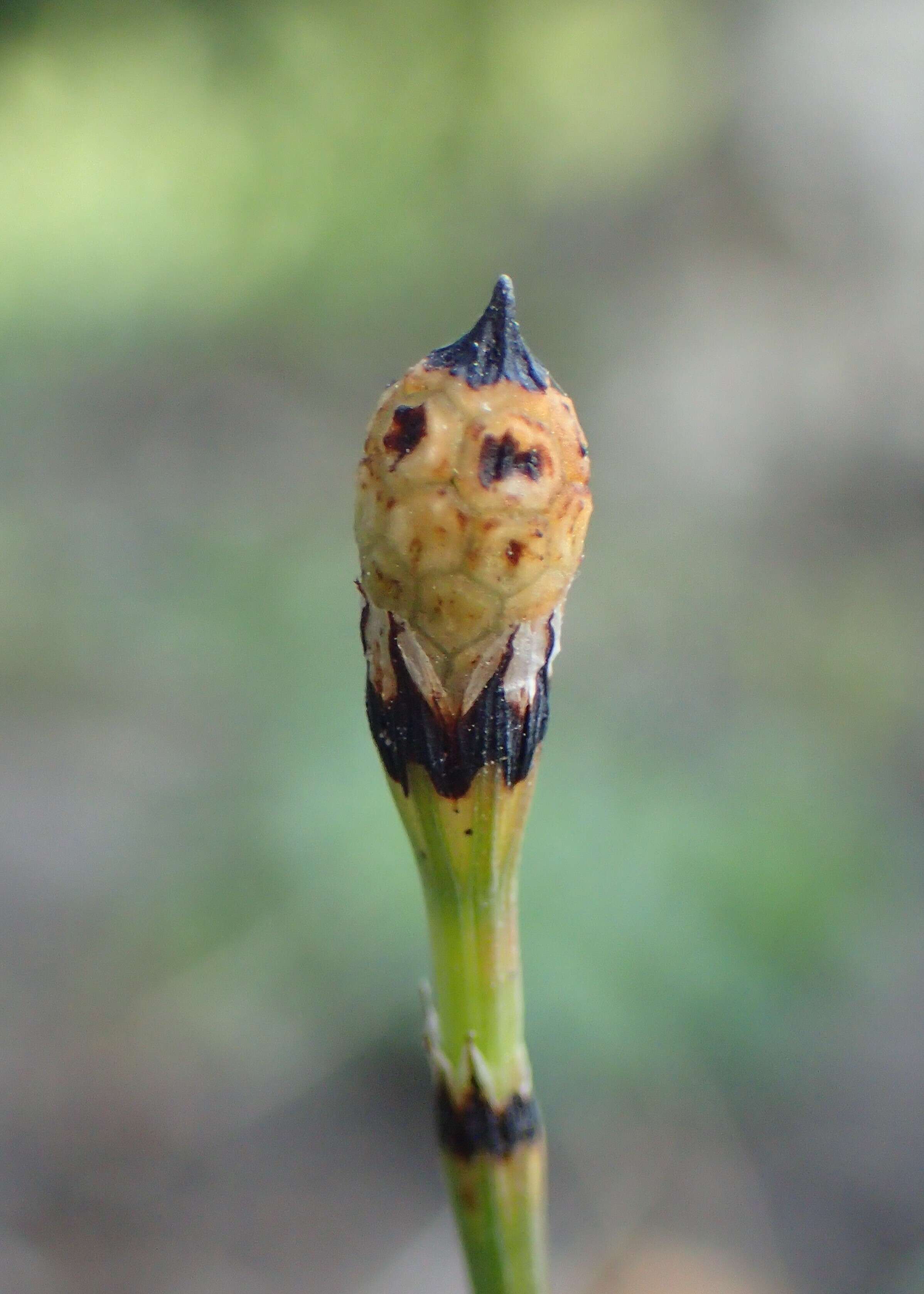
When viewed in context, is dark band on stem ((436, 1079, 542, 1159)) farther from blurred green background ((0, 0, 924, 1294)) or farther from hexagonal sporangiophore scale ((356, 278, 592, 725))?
blurred green background ((0, 0, 924, 1294))

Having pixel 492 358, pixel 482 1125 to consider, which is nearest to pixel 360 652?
pixel 482 1125

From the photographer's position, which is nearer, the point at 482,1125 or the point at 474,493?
the point at 474,493


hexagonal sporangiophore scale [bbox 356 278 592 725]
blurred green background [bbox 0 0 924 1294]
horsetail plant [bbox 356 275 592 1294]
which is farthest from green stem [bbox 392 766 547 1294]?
blurred green background [bbox 0 0 924 1294]

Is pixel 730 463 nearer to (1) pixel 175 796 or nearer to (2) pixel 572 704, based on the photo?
(2) pixel 572 704

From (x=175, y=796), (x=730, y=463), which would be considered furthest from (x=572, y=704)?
(x=730, y=463)

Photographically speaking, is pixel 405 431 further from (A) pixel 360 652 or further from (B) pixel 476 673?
(A) pixel 360 652

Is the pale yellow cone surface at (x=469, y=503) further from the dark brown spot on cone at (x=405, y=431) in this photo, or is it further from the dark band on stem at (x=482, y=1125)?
the dark band on stem at (x=482, y=1125)
